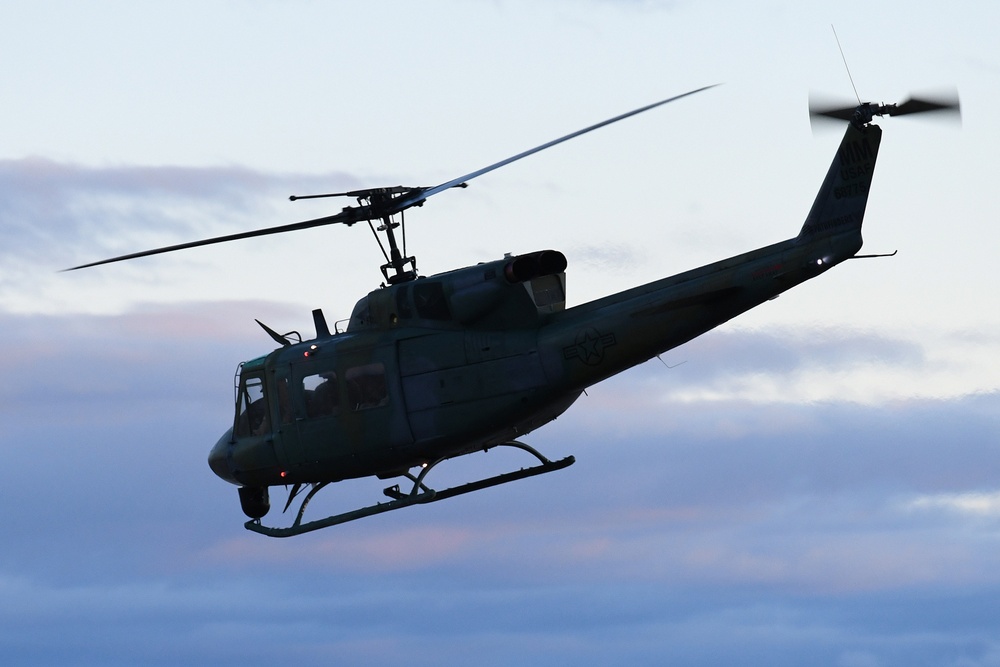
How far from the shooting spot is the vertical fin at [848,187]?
31125mm

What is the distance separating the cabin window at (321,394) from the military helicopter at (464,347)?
0.03m

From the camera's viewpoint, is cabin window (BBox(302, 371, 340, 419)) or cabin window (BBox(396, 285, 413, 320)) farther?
cabin window (BBox(302, 371, 340, 419))

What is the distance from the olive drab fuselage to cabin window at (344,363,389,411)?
20mm

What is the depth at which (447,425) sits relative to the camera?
33719 millimetres

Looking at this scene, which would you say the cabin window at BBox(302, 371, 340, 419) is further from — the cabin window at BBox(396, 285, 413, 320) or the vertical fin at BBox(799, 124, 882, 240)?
the vertical fin at BBox(799, 124, 882, 240)

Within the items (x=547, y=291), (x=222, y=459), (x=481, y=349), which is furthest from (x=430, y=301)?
(x=222, y=459)

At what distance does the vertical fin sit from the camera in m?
31.1

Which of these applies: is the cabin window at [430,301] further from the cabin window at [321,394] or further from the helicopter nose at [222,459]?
the helicopter nose at [222,459]

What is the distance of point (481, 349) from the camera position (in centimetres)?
3347

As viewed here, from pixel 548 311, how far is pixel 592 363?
1666 mm

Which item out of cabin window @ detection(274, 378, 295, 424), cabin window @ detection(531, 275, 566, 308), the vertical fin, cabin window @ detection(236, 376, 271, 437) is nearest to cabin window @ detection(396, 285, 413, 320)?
cabin window @ detection(531, 275, 566, 308)

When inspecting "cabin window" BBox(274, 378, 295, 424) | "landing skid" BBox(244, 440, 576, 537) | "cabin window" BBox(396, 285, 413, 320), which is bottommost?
"landing skid" BBox(244, 440, 576, 537)

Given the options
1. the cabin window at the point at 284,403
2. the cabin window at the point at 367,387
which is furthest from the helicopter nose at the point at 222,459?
the cabin window at the point at 367,387

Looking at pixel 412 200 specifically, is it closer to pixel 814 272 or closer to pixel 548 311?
pixel 548 311
